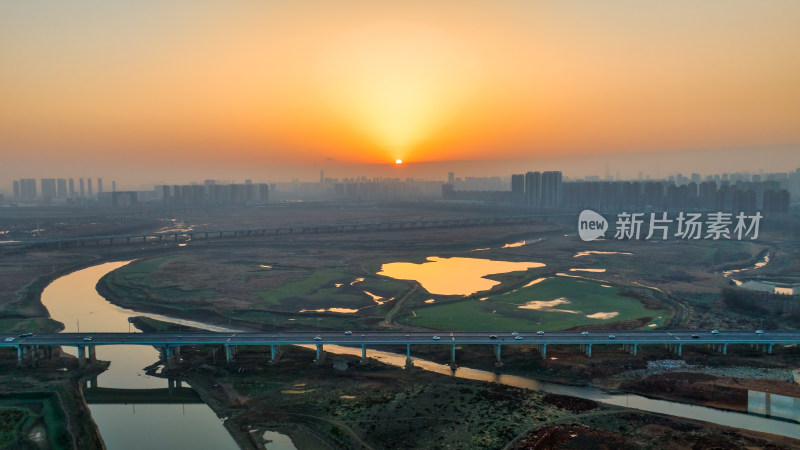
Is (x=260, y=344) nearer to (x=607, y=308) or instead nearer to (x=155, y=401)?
(x=155, y=401)

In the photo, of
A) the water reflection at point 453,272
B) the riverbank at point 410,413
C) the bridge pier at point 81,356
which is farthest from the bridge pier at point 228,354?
the water reflection at point 453,272

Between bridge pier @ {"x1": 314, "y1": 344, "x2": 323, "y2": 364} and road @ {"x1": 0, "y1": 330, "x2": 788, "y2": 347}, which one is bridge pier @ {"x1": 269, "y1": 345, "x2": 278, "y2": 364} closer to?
road @ {"x1": 0, "y1": 330, "x2": 788, "y2": 347}

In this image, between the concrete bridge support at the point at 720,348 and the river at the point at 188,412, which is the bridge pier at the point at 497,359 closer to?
the river at the point at 188,412

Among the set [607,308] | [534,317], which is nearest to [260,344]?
[534,317]

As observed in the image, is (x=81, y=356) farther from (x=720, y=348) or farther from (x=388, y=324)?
(x=720, y=348)

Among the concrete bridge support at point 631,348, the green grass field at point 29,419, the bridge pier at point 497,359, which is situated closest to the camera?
the green grass field at point 29,419
